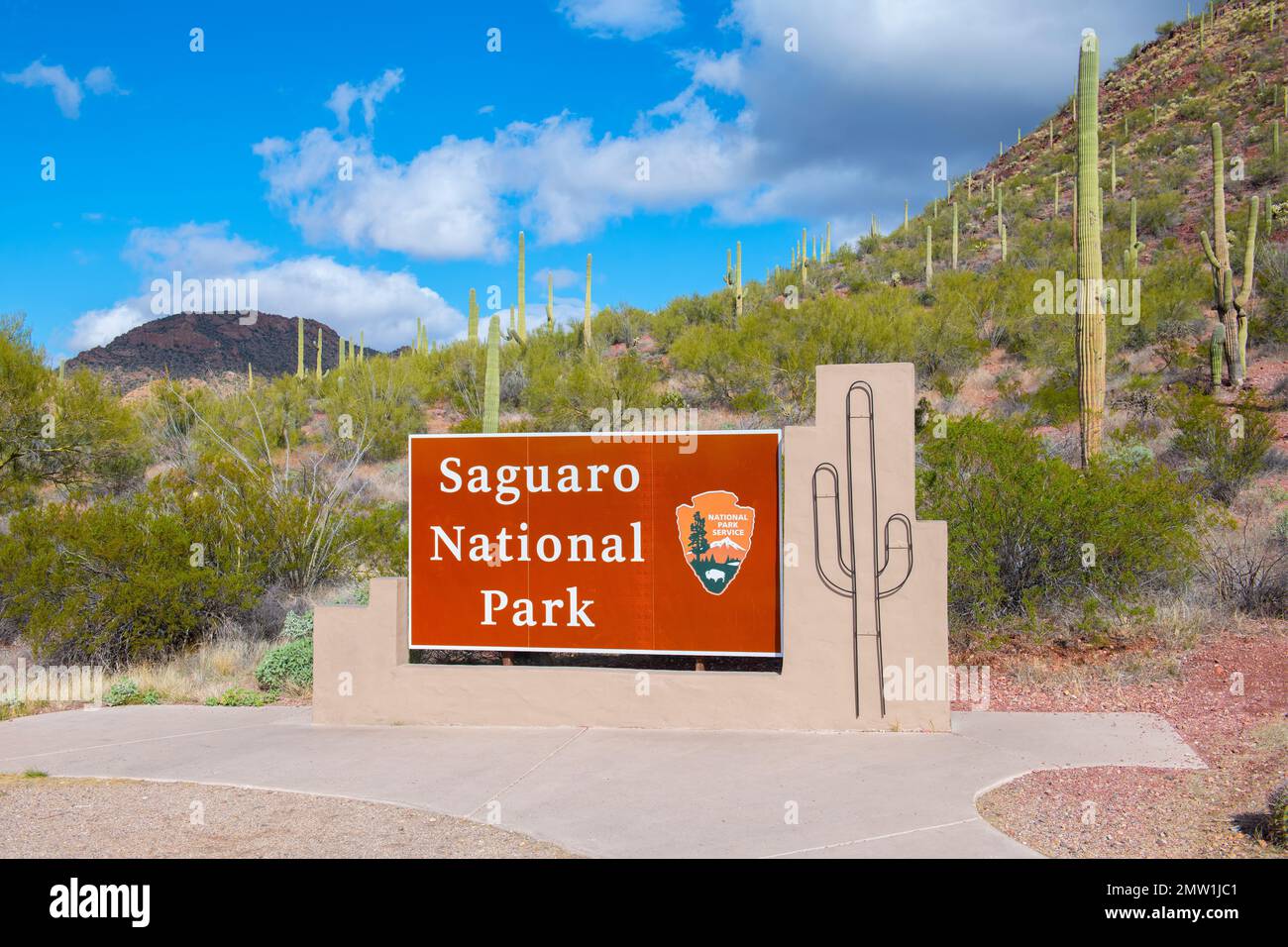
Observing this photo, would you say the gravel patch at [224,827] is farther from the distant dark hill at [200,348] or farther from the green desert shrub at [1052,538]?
the distant dark hill at [200,348]

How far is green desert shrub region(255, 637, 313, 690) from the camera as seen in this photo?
1134 centimetres

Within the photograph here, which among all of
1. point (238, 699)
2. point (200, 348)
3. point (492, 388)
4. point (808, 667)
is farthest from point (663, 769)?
point (200, 348)

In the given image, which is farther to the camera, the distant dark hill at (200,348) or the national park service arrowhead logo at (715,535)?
the distant dark hill at (200,348)

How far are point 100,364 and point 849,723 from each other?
70793mm

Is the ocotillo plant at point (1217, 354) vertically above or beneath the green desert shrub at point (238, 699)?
above

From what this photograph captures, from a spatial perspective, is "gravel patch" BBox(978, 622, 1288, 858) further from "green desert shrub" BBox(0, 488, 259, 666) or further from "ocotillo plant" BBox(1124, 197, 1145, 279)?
"ocotillo plant" BBox(1124, 197, 1145, 279)

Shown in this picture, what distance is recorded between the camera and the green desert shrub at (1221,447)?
17391 mm

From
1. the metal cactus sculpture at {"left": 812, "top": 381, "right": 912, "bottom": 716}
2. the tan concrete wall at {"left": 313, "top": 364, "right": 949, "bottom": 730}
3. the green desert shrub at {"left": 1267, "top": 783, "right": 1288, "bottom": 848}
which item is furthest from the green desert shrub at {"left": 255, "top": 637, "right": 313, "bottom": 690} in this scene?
the green desert shrub at {"left": 1267, "top": 783, "right": 1288, "bottom": 848}

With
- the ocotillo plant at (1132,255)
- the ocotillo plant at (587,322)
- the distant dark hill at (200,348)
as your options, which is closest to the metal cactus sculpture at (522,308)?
the ocotillo plant at (587,322)

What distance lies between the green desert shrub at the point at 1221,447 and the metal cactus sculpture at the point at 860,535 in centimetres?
1073

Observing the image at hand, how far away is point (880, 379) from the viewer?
28.2 feet

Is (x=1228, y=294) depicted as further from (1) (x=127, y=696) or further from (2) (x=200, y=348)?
(2) (x=200, y=348)

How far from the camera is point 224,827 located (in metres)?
6.57

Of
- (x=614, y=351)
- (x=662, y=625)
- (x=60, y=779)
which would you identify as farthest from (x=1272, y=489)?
(x=614, y=351)
